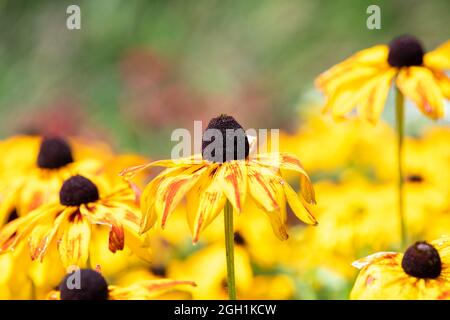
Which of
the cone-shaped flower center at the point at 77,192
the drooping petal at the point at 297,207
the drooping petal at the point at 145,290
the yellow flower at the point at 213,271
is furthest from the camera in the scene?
the yellow flower at the point at 213,271

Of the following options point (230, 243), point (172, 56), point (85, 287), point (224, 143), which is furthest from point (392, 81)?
point (172, 56)

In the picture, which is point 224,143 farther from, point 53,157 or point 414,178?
point 414,178

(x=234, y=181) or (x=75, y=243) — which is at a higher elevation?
Answer: (x=234, y=181)

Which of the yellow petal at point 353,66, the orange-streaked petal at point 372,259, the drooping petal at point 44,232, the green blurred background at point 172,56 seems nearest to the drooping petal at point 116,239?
the drooping petal at point 44,232

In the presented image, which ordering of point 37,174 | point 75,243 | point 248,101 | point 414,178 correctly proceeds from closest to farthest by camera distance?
point 75,243
point 37,174
point 414,178
point 248,101

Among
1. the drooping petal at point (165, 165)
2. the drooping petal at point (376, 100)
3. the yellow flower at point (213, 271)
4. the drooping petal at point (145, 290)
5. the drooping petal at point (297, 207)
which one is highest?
the drooping petal at point (376, 100)

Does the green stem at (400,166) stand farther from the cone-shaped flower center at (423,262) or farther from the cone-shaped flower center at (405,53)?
the cone-shaped flower center at (423,262)
